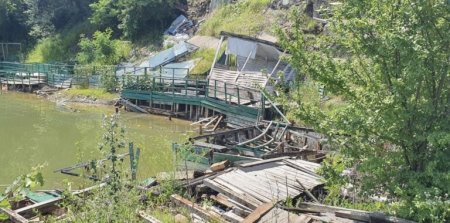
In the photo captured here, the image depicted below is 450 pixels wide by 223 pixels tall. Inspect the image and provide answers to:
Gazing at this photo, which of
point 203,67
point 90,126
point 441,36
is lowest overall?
point 90,126

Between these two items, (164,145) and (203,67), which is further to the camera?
(203,67)

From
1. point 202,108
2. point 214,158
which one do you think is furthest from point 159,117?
point 214,158

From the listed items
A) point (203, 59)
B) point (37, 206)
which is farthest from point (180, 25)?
point (37, 206)

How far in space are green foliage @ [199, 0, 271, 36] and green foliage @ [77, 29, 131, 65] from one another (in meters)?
6.64

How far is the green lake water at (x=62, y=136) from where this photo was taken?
16203 millimetres

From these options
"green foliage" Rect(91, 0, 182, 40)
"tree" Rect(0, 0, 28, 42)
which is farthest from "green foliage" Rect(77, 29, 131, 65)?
"tree" Rect(0, 0, 28, 42)

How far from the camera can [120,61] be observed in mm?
40125

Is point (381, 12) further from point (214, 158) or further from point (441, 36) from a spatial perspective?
point (214, 158)

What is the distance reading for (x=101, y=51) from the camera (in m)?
38.1

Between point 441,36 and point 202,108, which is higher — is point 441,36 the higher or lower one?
the higher one

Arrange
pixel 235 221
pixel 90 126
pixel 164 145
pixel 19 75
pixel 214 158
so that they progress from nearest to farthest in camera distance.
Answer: pixel 235 221 → pixel 214 158 → pixel 164 145 → pixel 90 126 → pixel 19 75

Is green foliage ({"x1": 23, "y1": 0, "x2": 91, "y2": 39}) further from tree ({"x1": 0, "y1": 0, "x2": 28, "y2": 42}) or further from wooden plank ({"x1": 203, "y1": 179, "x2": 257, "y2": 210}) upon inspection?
wooden plank ({"x1": 203, "y1": 179, "x2": 257, "y2": 210})

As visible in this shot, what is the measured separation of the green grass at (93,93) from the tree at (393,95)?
82.1ft

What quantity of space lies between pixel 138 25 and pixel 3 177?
28411 mm
